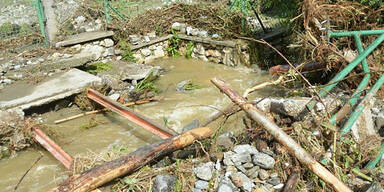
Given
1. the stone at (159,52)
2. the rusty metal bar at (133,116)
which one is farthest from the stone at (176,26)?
the rusty metal bar at (133,116)

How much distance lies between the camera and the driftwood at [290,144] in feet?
9.21

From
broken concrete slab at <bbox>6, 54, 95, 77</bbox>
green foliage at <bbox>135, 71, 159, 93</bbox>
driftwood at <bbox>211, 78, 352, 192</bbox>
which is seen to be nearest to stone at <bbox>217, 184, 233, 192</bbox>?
driftwood at <bbox>211, 78, 352, 192</bbox>

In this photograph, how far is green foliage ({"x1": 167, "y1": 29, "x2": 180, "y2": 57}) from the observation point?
8805 millimetres

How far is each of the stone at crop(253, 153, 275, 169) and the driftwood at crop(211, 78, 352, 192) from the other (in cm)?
21

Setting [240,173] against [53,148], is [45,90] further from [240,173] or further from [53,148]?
[240,173]

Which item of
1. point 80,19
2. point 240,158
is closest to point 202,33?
point 80,19

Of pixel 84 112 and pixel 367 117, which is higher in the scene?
pixel 367 117

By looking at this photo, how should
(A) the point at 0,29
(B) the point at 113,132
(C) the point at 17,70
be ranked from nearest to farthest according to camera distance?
(B) the point at 113,132 < (C) the point at 17,70 < (A) the point at 0,29

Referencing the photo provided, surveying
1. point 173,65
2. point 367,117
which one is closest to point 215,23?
point 173,65

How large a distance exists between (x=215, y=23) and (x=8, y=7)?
178 inches

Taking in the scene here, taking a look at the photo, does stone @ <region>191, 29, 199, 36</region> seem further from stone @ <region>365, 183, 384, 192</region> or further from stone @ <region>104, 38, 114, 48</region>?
stone @ <region>365, 183, 384, 192</region>

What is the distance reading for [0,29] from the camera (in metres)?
6.96

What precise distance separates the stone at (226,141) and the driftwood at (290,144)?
1.89 feet

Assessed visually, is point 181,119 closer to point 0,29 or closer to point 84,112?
point 84,112
